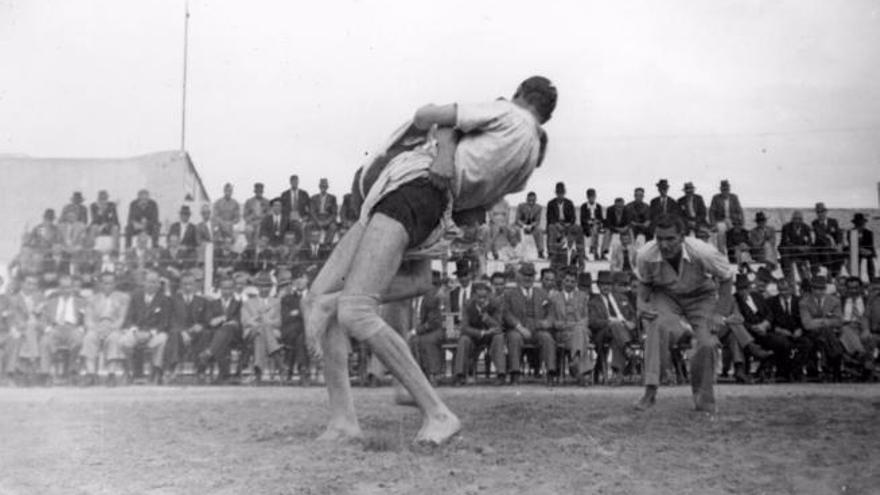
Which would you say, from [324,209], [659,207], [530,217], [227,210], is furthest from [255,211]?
[659,207]

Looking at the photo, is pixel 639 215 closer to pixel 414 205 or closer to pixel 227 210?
pixel 227 210

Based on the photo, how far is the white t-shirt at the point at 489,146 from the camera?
4.87 metres

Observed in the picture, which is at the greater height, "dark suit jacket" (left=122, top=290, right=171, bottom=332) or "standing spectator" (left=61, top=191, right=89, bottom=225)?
"standing spectator" (left=61, top=191, right=89, bottom=225)

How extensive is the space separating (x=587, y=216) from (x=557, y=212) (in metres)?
0.59

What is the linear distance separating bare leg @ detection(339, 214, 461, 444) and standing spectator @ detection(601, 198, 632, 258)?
471 inches

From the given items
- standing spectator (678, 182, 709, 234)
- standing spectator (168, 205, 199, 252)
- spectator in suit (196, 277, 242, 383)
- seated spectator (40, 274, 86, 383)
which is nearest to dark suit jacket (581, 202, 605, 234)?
standing spectator (678, 182, 709, 234)

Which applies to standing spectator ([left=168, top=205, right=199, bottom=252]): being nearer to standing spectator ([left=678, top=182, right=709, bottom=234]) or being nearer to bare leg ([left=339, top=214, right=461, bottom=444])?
standing spectator ([left=678, top=182, right=709, bottom=234])

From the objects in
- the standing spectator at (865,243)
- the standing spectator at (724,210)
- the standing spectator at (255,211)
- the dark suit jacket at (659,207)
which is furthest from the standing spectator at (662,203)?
the standing spectator at (255,211)

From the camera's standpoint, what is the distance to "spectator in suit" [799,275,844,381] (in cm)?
1258

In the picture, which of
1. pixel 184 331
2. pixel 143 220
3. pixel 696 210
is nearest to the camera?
pixel 184 331

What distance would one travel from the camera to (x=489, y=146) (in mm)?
4875

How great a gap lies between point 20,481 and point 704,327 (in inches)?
229

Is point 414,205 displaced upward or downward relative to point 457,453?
upward

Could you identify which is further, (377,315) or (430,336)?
(430,336)
